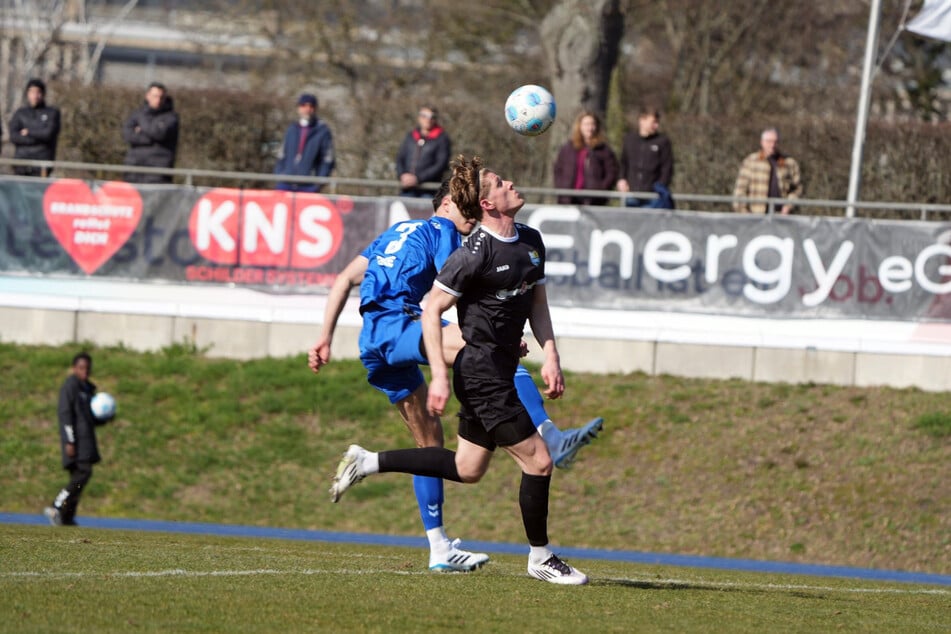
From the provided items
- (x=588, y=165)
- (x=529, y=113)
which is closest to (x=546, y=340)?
(x=529, y=113)

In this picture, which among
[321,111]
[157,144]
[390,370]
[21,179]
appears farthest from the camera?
[321,111]

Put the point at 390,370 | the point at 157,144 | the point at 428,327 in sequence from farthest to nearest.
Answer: the point at 157,144
the point at 390,370
the point at 428,327

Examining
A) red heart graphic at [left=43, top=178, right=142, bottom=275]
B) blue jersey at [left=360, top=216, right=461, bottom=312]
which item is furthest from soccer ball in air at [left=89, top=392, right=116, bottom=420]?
blue jersey at [left=360, top=216, right=461, bottom=312]

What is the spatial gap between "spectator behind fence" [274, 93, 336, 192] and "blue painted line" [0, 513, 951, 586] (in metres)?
5.33

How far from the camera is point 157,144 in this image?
19016 mm

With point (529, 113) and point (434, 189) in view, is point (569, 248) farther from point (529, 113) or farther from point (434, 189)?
point (529, 113)

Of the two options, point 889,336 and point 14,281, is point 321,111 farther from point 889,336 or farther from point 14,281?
point 889,336

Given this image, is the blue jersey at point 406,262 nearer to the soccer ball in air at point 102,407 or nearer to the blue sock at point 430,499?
the blue sock at point 430,499

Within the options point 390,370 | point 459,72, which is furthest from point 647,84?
point 390,370

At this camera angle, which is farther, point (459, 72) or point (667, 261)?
point (459, 72)

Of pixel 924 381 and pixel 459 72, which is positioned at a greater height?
pixel 459 72

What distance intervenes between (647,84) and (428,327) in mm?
29472

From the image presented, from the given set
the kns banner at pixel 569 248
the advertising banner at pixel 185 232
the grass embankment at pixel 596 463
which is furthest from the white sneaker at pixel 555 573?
the advertising banner at pixel 185 232

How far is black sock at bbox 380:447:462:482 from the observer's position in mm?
8242
